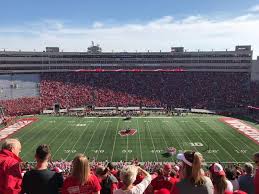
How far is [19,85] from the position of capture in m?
65.1

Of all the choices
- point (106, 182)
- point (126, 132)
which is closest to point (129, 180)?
point (106, 182)

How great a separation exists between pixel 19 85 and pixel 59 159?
1544 inches

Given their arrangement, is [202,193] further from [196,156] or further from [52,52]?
[52,52]

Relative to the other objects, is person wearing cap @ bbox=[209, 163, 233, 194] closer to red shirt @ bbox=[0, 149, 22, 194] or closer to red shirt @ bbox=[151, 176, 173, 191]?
red shirt @ bbox=[151, 176, 173, 191]

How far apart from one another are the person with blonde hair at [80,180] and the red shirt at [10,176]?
63 cm

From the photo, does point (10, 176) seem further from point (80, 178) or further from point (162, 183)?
point (162, 183)

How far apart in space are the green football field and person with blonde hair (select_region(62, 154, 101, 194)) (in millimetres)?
24282

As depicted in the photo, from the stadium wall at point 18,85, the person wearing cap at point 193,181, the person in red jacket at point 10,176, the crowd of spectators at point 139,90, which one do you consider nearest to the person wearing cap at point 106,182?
the person in red jacket at point 10,176

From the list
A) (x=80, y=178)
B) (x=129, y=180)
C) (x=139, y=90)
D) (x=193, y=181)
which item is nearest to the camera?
(x=193, y=181)

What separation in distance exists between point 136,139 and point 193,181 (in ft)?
101

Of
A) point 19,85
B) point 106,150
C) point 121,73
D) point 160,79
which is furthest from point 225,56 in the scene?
point 106,150

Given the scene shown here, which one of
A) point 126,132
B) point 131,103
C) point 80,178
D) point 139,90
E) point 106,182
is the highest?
point 80,178

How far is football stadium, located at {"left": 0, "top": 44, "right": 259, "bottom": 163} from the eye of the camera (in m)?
33.0

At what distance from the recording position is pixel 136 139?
116ft
